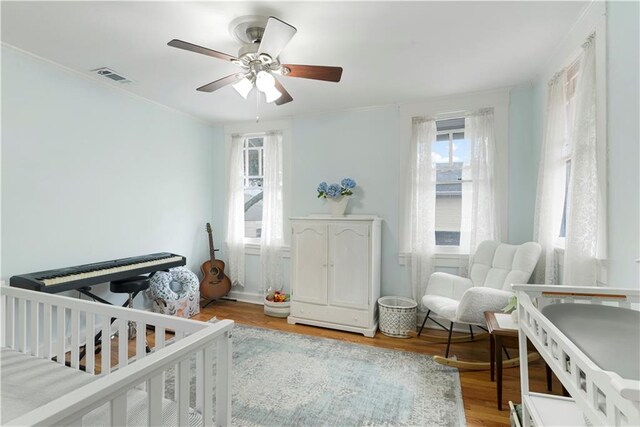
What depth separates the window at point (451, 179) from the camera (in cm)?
310

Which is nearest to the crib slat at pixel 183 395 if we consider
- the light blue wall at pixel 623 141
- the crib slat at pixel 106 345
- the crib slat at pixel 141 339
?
the crib slat at pixel 141 339

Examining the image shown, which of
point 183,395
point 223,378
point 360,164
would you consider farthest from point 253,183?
point 183,395

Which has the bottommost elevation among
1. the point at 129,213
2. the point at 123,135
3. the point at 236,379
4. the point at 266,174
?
the point at 236,379

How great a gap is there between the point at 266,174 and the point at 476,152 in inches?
97.6

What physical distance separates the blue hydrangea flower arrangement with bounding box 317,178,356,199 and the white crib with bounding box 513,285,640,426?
225cm

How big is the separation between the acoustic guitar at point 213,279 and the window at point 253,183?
1.71 ft

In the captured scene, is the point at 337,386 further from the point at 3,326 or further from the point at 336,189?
the point at 3,326

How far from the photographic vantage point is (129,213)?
3096 millimetres

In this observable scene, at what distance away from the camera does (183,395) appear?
3.15ft

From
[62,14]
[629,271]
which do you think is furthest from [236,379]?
[62,14]

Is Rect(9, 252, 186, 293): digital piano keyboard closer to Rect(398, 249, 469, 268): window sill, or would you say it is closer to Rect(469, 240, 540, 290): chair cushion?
Rect(398, 249, 469, 268): window sill

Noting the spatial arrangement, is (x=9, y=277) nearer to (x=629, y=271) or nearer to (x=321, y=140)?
(x=321, y=140)

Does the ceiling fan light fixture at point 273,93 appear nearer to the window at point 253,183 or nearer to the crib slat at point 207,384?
the crib slat at point 207,384

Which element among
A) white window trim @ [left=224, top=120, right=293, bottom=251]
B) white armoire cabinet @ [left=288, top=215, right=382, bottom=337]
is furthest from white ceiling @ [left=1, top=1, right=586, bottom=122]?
white armoire cabinet @ [left=288, top=215, right=382, bottom=337]
